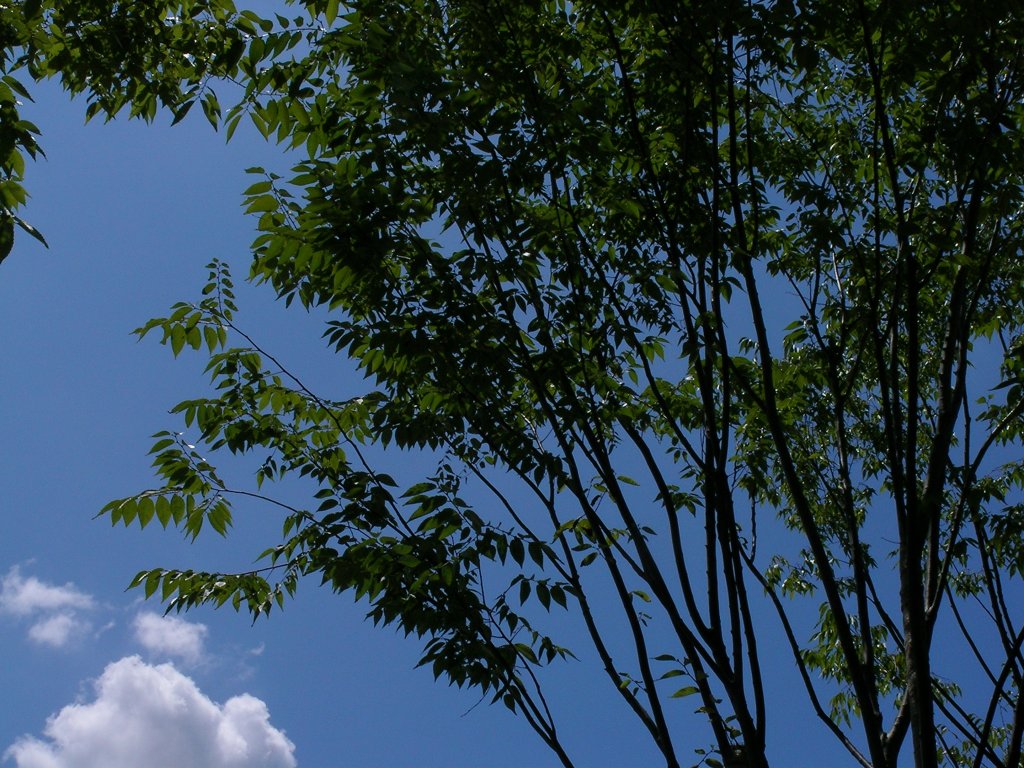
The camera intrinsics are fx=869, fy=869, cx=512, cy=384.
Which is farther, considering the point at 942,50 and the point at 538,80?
the point at 538,80

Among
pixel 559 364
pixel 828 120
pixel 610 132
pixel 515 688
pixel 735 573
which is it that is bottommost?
pixel 515 688

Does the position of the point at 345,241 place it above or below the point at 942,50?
below

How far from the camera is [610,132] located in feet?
14.4

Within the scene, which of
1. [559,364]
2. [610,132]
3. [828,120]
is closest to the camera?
[559,364]

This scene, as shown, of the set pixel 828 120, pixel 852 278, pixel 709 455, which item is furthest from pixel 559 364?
pixel 828 120

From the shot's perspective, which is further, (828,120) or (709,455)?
(828,120)

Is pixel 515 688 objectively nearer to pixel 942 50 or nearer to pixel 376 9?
pixel 376 9

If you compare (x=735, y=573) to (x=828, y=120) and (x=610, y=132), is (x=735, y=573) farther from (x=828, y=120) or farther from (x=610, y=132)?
(x=828, y=120)

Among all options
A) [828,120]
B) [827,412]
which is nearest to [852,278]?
[827,412]

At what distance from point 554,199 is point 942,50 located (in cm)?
193

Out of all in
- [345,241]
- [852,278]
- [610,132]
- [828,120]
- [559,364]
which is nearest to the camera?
[345,241]

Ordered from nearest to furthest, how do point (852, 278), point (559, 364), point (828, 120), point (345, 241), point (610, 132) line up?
point (345, 241) < point (559, 364) < point (610, 132) < point (852, 278) < point (828, 120)

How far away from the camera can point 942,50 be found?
405 centimetres

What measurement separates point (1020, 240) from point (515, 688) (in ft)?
11.2
